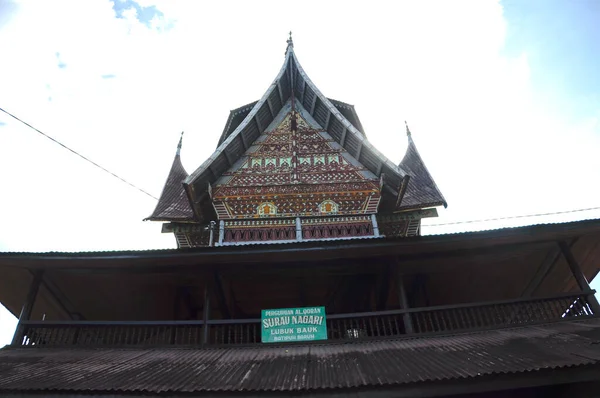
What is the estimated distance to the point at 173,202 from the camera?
12359 millimetres

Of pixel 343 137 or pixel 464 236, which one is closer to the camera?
pixel 464 236

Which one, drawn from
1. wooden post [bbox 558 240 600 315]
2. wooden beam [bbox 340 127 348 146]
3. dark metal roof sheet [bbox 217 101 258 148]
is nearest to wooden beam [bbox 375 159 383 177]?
wooden beam [bbox 340 127 348 146]

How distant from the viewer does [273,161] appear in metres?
13.0

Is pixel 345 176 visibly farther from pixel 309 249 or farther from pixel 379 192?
pixel 309 249

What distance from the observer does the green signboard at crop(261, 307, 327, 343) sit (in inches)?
278

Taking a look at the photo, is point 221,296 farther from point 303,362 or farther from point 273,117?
point 273,117

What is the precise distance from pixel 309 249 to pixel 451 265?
3.10 meters

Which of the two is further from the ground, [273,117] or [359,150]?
[273,117]

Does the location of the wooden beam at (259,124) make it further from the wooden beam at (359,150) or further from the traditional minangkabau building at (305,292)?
the wooden beam at (359,150)

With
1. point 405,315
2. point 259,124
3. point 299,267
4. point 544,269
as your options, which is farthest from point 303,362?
point 259,124

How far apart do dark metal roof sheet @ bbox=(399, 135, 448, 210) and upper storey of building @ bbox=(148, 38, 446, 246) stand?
28mm

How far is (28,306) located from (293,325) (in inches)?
177

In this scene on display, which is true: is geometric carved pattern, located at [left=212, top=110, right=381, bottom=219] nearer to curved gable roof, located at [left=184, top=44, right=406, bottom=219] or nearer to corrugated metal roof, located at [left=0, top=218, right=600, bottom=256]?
curved gable roof, located at [left=184, top=44, right=406, bottom=219]

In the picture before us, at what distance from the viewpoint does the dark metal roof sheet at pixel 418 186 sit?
1155cm
